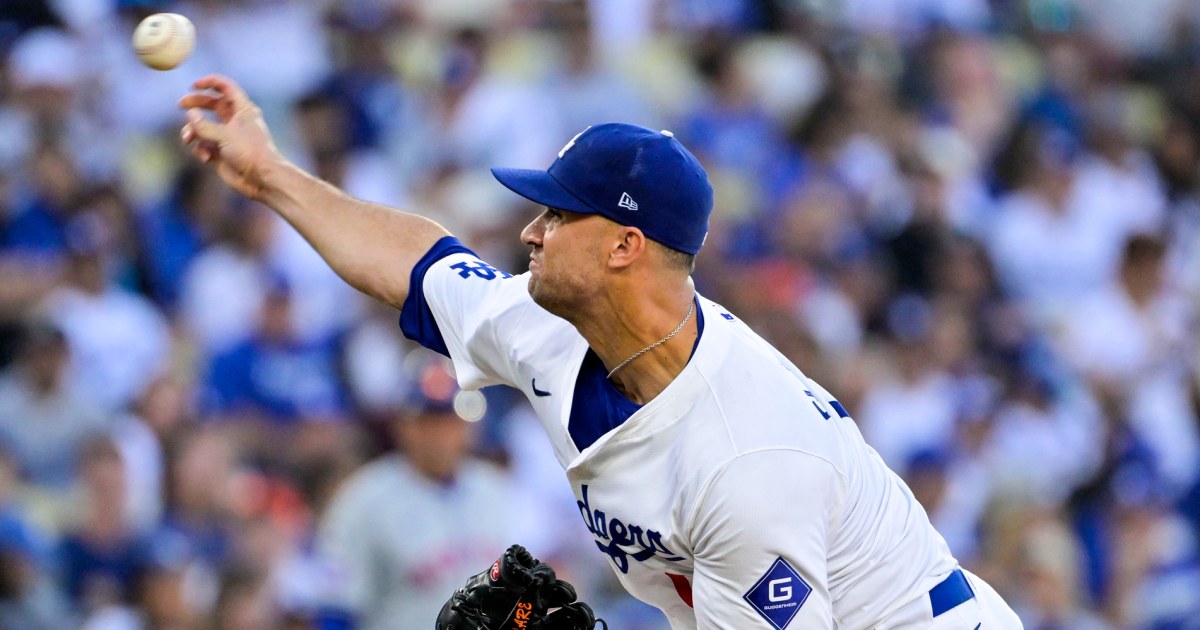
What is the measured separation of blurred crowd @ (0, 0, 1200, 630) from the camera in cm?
643

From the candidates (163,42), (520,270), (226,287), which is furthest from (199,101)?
(520,270)

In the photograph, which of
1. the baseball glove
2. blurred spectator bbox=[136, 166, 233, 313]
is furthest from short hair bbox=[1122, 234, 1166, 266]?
the baseball glove

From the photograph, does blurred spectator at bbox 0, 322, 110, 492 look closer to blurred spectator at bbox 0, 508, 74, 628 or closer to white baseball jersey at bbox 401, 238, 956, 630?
blurred spectator at bbox 0, 508, 74, 628

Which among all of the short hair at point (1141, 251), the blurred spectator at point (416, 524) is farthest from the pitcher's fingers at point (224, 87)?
the short hair at point (1141, 251)

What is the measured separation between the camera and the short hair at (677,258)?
3535 millimetres

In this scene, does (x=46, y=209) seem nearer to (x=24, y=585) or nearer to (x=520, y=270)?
(x=24, y=585)

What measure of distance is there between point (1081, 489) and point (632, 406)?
5616 millimetres

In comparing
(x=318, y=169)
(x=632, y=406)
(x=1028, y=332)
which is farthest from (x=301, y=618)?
(x=1028, y=332)

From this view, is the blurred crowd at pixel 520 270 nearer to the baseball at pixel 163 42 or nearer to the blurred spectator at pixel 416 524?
the blurred spectator at pixel 416 524

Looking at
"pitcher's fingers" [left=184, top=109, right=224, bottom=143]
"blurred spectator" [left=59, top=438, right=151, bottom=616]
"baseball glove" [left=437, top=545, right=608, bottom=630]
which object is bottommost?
"baseball glove" [left=437, top=545, right=608, bottom=630]

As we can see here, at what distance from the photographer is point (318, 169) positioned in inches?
320

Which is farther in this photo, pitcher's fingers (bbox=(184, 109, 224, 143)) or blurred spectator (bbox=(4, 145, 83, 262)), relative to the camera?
blurred spectator (bbox=(4, 145, 83, 262))

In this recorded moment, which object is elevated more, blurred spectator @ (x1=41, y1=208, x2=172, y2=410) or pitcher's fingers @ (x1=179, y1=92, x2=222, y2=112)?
blurred spectator @ (x1=41, y1=208, x2=172, y2=410)

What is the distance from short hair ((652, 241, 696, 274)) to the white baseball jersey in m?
0.13
